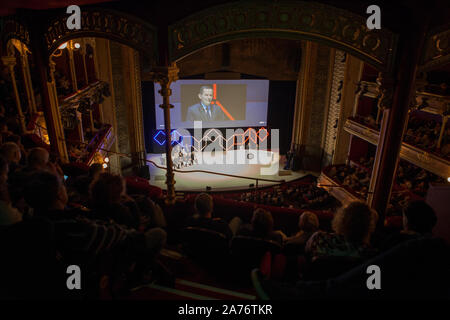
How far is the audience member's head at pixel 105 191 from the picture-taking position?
225 cm

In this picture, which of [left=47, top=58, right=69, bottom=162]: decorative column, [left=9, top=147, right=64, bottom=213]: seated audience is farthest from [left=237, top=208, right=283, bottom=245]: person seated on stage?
[left=47, top=58, right=69, bottom=162]: decorative column

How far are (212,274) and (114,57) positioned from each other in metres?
11.8

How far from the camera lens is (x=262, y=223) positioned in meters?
2.56

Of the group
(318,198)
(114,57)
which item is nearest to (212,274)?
(318,198)

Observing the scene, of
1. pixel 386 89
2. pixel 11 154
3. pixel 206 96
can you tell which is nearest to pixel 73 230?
pixel 11 154

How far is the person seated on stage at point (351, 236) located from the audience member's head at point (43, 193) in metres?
1.74

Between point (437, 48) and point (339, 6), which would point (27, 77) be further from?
point (437, 48)

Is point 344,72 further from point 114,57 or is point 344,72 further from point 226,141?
point 114,57

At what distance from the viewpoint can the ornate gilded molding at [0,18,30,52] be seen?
502 centimetres

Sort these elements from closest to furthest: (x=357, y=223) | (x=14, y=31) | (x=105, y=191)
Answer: (x=357, y=223) → (x=105, y=191) → (x=14, y=31)

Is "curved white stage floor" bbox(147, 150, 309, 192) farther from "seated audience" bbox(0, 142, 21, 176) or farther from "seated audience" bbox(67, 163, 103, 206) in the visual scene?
"seated audience" bbox(0, 142, 21, 176)

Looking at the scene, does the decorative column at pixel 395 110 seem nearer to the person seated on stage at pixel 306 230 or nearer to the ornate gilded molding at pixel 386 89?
the ornate gilded molding at pixel 386 89

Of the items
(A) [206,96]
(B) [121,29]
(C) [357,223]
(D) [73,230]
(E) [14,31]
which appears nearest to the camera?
(D) [73,230]

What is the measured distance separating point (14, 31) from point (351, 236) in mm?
6073
